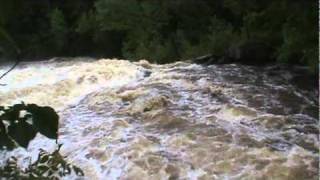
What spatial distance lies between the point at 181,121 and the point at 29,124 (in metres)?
5.36

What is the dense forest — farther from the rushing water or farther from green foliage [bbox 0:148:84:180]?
green foliage [bbox 0:148:84:180]

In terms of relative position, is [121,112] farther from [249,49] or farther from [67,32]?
[67,32]

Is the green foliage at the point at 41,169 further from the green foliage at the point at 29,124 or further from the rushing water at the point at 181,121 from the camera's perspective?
the rushing water at the point at 181,121

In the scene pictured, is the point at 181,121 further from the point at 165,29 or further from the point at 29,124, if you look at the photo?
the point at 165,29

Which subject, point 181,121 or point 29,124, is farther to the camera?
point 181,121

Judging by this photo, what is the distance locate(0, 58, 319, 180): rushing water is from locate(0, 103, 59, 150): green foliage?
3368 millimetres

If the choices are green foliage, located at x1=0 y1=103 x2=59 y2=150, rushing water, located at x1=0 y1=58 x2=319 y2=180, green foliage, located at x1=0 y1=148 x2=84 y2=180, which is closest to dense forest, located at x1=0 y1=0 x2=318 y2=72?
rushing water, located at x1=0 y1=58 x2=319 y2=180

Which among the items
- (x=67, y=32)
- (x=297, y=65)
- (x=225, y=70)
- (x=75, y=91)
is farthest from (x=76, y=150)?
(x=67, y=32)

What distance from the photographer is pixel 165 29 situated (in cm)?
1432

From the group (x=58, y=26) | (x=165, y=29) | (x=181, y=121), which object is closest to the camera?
(x=181, y=121)

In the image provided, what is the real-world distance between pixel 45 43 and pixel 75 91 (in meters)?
6.78

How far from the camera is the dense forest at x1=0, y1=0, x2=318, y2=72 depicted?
34.0 feet

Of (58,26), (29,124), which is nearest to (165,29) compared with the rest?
(58,26)

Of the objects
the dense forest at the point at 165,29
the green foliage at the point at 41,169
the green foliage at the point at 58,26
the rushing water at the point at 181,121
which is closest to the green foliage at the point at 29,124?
the green foliage at the point at 41,169
